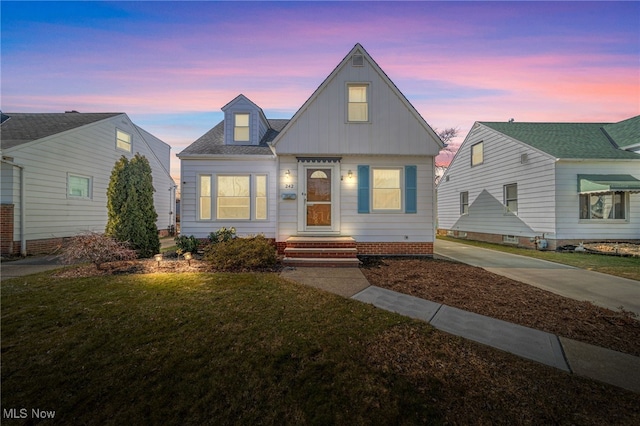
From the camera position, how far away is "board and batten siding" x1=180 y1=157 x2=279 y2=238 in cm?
959

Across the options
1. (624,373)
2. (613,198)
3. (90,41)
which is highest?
(90,41)

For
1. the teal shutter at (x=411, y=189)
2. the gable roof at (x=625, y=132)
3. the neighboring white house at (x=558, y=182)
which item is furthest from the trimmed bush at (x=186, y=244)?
the gable roof at (x=625, y=132)

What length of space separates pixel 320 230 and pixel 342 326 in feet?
18.2

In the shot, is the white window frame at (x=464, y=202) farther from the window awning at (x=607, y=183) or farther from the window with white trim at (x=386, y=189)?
the window with white trim at (x=386, y=189)

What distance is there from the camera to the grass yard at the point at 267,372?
2.08 m

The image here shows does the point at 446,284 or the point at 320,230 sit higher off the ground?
the point at 320,230

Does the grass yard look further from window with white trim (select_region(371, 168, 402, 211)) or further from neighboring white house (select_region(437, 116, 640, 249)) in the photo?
neighboring white house (select_region(437, 116, 640, 249))

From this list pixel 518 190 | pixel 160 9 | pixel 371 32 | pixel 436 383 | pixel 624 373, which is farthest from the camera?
pixel 518 190

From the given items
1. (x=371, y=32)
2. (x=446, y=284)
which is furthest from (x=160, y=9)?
(x=446, y=284)

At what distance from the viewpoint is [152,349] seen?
2943 millimetres

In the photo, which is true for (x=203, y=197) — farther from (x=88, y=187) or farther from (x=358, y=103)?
(x=88, y=187)

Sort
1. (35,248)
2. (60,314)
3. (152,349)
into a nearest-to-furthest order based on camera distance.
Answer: (152,349)
(60,314)
(35,248)

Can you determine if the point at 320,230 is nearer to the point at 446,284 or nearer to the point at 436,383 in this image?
the point at 446,284

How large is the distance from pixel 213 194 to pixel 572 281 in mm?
11521
